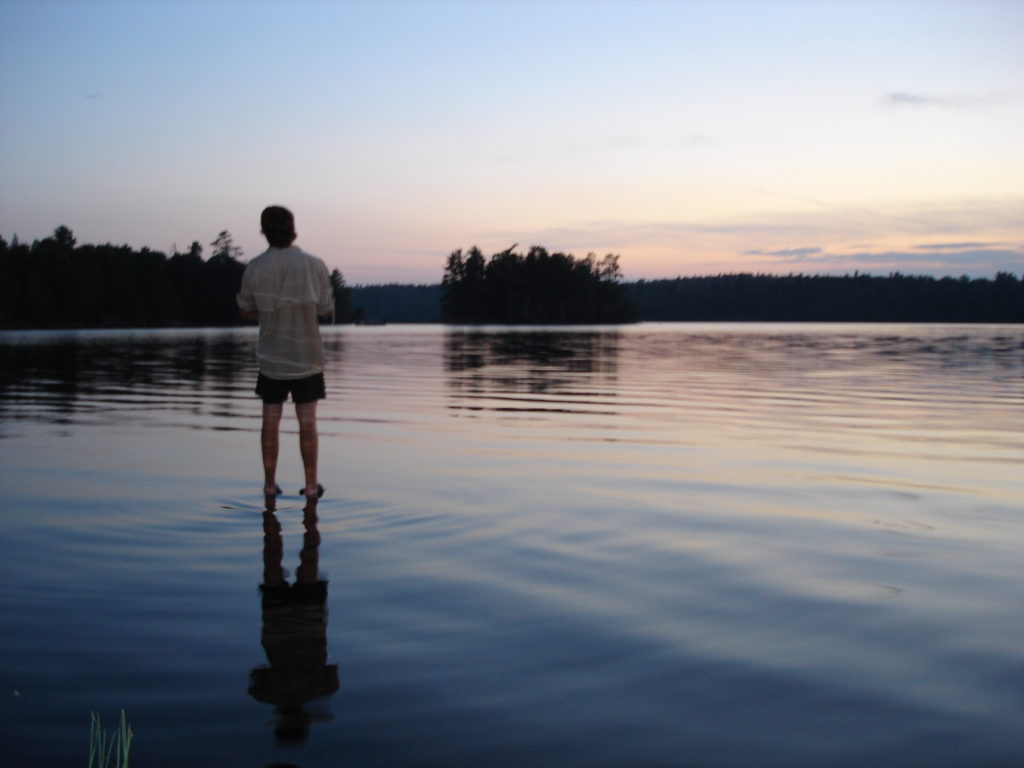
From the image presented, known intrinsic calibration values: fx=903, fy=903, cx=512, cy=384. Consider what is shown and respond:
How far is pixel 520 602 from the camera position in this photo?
449cm

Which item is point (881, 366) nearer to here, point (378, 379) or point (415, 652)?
point (378, 379)

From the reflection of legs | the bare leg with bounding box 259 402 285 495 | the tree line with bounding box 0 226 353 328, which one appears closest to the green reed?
the reflection of legs

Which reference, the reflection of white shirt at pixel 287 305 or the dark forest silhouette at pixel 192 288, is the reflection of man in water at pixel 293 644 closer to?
the reflection of white shirt at pixel 287 305

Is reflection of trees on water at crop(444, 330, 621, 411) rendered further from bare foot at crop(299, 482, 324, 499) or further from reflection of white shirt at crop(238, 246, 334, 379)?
reflection of white shirt at crop(238, 246, 334, 379)

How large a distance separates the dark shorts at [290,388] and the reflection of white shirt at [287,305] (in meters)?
0.05

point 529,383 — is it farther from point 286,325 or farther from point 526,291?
point 526,291

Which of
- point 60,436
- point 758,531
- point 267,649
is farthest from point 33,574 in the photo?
point 60,436

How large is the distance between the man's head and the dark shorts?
1084 millimetres

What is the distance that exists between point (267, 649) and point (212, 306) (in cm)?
16998

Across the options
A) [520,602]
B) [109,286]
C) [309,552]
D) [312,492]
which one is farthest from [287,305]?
[109,286]

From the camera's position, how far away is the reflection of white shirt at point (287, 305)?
709 cm

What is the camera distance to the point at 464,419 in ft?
43.1

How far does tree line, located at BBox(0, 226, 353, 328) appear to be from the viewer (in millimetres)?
137375

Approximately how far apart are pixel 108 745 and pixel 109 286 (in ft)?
553
